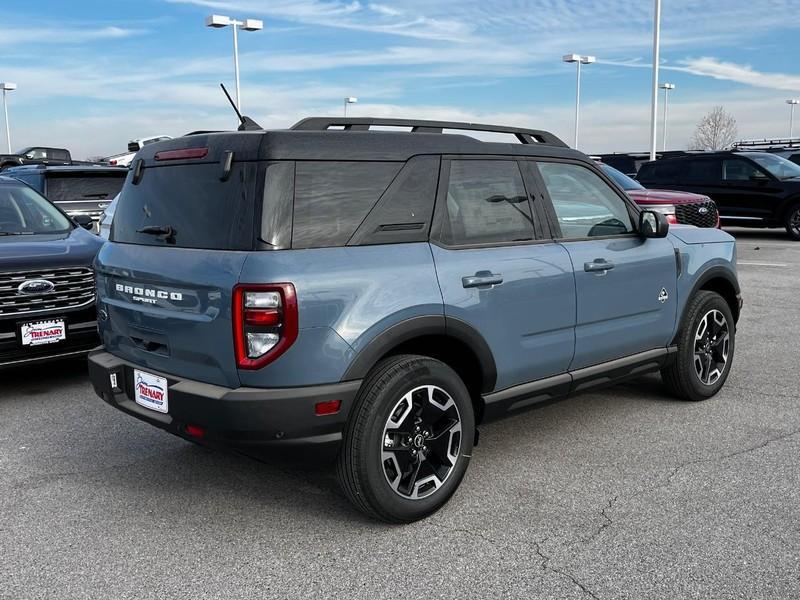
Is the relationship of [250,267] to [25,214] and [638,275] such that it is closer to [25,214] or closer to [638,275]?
[638,275]

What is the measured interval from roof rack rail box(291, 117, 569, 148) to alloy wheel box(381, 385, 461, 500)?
1.31m

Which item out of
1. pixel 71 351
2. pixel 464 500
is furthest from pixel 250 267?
pixel 71 351

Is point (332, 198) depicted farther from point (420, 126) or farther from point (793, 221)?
point (793, 221)

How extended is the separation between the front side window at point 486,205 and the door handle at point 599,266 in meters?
0.42

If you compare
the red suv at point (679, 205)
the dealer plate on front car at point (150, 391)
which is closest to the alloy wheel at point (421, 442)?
the dealer plate on front car at point (150, 391)

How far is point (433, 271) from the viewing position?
3.67m

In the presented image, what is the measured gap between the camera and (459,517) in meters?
3.70

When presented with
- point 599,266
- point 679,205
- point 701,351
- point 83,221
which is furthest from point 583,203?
point 679,205

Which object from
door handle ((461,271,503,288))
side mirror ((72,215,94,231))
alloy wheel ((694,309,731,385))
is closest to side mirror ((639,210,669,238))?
alloy wheel ((694,309,731,385))

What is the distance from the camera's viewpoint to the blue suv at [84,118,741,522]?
3264mm

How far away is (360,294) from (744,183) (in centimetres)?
1587

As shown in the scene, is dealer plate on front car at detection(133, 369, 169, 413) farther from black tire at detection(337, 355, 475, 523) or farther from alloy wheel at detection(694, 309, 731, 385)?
alloy wheel at detection(694, 309, 731, 385)

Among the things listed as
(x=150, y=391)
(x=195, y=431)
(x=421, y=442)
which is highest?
(x=150, y=391)

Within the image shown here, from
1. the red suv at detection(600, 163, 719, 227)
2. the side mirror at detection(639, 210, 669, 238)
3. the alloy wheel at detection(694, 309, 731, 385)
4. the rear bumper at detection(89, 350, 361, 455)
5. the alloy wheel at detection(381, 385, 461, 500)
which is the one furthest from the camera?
the red suv at detection(600, 163, 719, 227)
